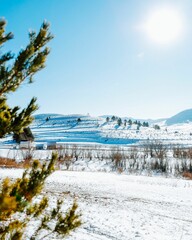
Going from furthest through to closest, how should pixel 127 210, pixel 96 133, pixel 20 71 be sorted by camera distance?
1. pixel 96 133
2. pixel 127 210
3. pixel 20 71

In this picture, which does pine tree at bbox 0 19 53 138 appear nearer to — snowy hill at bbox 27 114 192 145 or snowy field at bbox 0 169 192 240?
snowy field at bbox 0 169 192 240

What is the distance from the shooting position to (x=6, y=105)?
3.24 m

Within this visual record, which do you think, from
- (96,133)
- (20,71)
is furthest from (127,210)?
(96,133)

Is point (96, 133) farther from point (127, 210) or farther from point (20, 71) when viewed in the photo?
point (20, 71)

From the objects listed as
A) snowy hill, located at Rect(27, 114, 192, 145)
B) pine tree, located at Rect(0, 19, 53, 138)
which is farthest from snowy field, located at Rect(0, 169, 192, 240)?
snowy hill, located at Rect(27, 114, 192, 145)

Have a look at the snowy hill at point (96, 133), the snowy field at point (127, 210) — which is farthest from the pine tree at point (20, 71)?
the snowy hill at point (96, 133)

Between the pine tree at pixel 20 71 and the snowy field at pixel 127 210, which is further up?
the pine tree at pixel 20 71

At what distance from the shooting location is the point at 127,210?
783 centimetres

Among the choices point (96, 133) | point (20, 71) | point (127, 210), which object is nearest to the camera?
point (20, 71)

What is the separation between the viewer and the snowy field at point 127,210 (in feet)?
19.4

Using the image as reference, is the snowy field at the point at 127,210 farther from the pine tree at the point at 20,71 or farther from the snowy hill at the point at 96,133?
the snowy hill at the point at 96,133

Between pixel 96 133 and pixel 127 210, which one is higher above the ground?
pixel 96 133

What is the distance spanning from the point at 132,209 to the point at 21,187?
539 centimetres

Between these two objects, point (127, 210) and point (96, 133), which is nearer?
point (127, 210)
